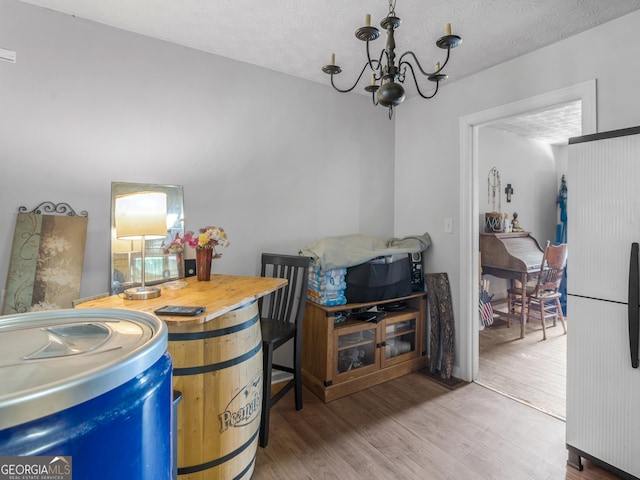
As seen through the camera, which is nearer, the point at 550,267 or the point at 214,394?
the point at 214,394

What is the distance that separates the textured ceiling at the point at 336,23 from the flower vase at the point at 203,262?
4.34 ft

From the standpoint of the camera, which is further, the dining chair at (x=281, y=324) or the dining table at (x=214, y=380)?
the dining chair at (x=281, y=324)

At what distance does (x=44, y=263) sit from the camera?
1768 millimetres

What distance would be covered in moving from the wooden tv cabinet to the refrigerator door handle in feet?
4.56

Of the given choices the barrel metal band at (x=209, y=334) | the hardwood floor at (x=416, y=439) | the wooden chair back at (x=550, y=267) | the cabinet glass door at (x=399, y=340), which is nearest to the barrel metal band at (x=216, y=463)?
the hardwood floor at (x=416, y=439)

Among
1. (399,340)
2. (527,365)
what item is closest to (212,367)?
(399,340)

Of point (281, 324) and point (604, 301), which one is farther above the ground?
point (604, 301)

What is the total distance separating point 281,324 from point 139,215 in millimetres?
1099

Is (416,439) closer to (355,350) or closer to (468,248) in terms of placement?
(355,350)

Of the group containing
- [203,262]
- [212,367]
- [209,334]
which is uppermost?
[203,262]

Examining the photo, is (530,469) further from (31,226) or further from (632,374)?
(31,226)

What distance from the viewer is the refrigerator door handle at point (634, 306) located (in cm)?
154

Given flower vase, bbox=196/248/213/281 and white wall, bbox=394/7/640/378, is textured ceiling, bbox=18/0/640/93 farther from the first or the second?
flower vase, bbox=196/248/213/281

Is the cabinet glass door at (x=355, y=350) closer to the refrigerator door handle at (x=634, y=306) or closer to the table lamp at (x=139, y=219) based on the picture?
the table lamp at (x=139, y=219)
